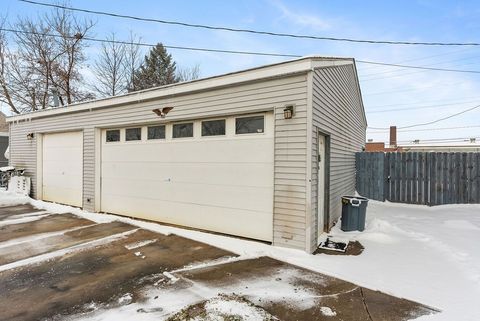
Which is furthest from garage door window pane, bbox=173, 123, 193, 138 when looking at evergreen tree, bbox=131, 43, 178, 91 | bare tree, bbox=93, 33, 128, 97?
evergreen tree, bbox=131, 43, 178, 91

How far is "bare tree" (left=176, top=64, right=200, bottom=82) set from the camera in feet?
84.3

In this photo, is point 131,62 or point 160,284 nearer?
point 160,284

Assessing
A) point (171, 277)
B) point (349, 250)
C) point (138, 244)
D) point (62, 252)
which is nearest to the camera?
point (171, 277)

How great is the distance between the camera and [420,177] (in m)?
9.30

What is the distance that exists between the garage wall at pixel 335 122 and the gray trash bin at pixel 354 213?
1.05 feet

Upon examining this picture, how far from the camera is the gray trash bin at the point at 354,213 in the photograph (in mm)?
5871

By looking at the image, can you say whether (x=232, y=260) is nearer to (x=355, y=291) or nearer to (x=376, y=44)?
(x=355, y=291)

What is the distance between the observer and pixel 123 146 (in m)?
7.45

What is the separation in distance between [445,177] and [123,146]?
31.3ft

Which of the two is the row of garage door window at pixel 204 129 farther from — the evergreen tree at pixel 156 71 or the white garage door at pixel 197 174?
the evergreen tree at pixel 156 71

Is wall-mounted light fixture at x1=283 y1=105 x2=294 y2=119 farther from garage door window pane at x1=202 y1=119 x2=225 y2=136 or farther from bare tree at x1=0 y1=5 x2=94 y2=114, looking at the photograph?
bare tree at x1=0 y1=5 x2=94 y2=114

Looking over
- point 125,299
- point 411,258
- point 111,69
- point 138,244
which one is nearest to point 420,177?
point 411,258

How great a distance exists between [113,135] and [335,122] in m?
5.72

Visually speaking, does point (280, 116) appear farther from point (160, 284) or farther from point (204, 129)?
point (160, 284)
